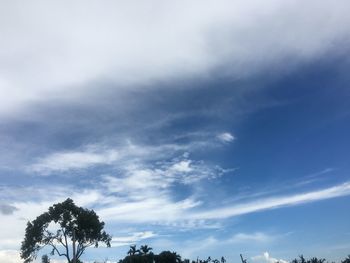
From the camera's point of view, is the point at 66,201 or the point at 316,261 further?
the point at 316,261

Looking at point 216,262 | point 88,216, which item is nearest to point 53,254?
point 88,216

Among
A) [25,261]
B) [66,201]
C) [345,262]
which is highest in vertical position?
[66,201]

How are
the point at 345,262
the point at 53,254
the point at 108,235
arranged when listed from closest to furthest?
the point at 53,254, the point at 108,235, the point at 345,262

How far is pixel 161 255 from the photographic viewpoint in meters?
79.7

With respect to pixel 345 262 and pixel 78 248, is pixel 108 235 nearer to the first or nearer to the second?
pixel 78 248

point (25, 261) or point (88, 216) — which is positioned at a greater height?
point (88, 216)

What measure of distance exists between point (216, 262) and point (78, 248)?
56.3 metres

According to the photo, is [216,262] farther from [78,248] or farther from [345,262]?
[78,248]

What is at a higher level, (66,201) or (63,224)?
(66,201)

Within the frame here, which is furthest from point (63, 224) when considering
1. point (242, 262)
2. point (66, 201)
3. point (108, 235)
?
point (242, 262)

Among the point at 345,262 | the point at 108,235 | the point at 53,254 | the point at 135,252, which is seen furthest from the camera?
the point at 345,262

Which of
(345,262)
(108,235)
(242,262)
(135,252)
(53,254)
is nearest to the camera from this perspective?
(53,254)

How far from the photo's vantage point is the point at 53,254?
4678 cm

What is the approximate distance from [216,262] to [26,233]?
2355 inches
